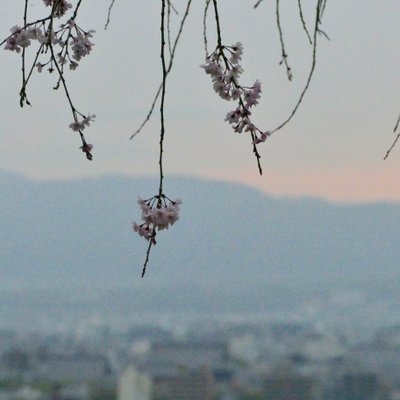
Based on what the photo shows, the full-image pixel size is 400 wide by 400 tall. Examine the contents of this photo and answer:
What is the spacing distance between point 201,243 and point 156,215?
36271 millimetres

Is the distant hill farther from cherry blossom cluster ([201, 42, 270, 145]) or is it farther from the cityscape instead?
cherry blossom cluster ([201, 42, 270, 145])

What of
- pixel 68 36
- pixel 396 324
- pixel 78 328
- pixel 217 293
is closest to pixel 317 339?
pixel 396 324

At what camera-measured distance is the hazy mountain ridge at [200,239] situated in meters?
35.2

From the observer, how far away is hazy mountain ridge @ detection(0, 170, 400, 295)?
35.2m

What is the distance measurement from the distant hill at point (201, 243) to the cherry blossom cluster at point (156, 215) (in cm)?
3052

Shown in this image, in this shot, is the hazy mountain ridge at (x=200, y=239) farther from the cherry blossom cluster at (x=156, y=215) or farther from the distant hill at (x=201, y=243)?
the cherry blossom cluster at (x=156, y=215)

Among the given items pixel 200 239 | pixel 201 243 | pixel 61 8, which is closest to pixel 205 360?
pixel 200 239

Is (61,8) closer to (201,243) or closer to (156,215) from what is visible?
(156,215)

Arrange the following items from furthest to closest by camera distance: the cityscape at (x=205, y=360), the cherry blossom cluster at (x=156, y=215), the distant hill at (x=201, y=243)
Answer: the distant hill at (x=201, y=243), the cityscape at (x=205, y=360), the cherry blossom cluster at (x=156, y=215)

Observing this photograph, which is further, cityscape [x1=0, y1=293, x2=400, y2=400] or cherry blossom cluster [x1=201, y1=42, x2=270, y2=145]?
cityscape [x1=0, y1=293, x2=400, y2=400]

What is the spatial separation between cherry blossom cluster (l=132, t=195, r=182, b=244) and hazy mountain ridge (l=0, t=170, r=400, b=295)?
30826 mm

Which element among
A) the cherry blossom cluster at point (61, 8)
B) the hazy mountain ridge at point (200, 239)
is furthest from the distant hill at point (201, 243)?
the cherry blossom cluster at point (61, 8)

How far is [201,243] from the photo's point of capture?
3722 centimetres

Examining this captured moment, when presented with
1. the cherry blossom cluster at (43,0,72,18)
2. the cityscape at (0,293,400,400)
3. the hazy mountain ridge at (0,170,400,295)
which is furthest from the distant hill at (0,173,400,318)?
the cherry blossom cluster at (43,0,72,18)
